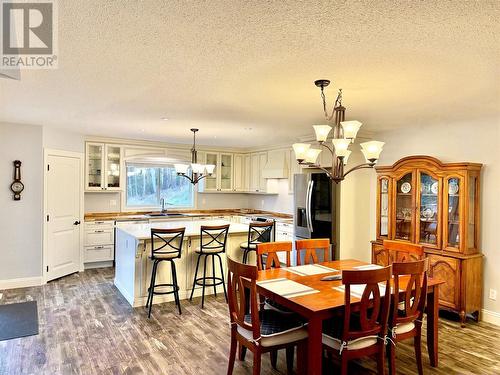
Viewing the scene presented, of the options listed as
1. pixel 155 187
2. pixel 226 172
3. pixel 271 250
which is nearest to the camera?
pixel 271 250

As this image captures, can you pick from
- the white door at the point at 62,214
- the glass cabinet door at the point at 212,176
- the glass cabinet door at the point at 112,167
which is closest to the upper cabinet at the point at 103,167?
the glass cabinet door at the point at 112,167

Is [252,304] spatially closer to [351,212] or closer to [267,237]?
[267,237]

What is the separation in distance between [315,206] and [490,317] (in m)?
2.62

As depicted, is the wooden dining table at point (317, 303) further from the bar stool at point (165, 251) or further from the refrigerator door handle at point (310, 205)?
the refrigerator door handle at point (310, 205)

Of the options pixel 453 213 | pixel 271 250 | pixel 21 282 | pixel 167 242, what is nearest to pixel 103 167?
pixel 21 282

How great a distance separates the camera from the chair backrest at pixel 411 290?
8.32 feet

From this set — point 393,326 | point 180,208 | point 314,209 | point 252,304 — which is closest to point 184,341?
point 252,304

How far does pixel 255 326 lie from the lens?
2.43m

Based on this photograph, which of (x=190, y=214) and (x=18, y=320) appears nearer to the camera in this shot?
(x=18, y=320)

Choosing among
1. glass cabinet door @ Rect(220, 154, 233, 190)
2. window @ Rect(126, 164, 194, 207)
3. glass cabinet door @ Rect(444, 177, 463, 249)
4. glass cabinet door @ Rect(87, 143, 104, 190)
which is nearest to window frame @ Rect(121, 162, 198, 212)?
window @ Rect(126, 164, 194, 207)

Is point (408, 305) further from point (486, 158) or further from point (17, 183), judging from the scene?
point (17, 183)

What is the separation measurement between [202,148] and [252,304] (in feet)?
18.3

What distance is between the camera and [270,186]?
7.53 m

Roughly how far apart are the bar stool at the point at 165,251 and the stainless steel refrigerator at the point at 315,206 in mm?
2176
